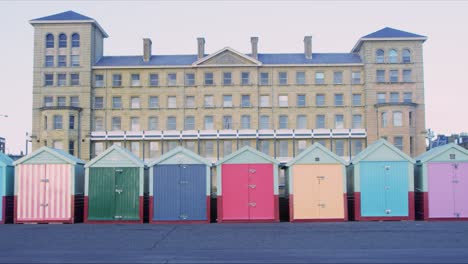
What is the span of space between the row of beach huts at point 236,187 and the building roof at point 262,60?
45.7 metres

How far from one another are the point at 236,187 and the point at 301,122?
4521 centimetres

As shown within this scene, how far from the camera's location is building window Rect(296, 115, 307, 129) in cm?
7064

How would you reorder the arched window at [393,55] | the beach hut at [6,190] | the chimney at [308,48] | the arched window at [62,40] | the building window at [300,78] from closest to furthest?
the beach hut at [6,190], the arched window at [62,40], the arched window at [393,55], the building window at [300,78], the chimney at [308,48]

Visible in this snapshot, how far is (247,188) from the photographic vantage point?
87.0 ft

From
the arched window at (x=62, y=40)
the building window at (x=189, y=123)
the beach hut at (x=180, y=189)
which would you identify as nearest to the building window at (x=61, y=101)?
the arched window at (x=62, y=40)

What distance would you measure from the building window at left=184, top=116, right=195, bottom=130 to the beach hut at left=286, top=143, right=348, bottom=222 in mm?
44436

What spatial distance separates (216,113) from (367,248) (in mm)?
54903

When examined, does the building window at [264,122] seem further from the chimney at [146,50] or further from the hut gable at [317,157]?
the hut gable at [317,157]

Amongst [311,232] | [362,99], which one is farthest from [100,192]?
[362,99]

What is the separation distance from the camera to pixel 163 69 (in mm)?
71562

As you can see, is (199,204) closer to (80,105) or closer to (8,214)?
(8,214)

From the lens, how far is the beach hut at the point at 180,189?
26.3 meters

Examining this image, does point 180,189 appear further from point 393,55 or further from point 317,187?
point 393,55

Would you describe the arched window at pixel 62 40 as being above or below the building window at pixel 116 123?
above
